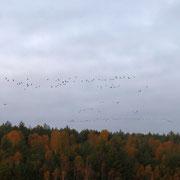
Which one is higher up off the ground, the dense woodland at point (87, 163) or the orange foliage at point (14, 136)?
the orange foliage at point (14, 136)

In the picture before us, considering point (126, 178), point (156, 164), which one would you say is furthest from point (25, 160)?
point (156, 164)

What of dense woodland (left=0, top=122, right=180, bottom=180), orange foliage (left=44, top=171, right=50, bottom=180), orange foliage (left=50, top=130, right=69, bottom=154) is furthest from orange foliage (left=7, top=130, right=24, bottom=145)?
orange foliage (left=44, top=171, right=50, bottom=180)

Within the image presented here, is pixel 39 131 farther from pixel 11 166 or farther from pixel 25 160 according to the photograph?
pixel 11 166

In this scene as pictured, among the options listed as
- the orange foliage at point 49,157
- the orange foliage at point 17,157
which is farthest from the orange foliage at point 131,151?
the orange foliage at point 17,157

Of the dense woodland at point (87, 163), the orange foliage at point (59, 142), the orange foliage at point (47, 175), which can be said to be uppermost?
the orange foliage at point (59, 142)

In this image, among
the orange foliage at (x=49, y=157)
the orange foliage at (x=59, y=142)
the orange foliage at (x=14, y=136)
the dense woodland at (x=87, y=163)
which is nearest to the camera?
the dense woodland at (x=87, y=163)

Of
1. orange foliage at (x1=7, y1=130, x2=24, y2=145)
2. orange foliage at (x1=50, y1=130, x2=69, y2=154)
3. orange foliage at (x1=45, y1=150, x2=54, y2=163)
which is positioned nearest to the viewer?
orange foliage at (x1=45, y1=150, x2=54, y2=163)

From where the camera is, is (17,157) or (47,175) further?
(17,157)

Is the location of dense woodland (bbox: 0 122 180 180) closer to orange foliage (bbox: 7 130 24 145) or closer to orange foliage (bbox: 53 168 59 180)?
orange foliage (bbox: 53 168 59 180)

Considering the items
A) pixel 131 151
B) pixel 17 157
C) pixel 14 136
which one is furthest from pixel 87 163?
pixel 14 136

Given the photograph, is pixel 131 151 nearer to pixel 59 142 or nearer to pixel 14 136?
pixel 59 142

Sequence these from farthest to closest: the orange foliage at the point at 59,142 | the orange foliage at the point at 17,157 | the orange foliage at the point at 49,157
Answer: the orange foliage at the point at 59,142 < the orange foliage at the point at 49,157 < the orange foliage at the point at 17,157

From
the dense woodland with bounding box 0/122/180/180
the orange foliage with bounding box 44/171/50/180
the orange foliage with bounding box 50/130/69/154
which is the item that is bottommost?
the orange foliage with bounding box 44/171/50/180

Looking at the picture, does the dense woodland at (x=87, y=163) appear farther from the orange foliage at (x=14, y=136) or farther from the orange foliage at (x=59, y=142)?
the orange foliage at (x=14, y=136)
